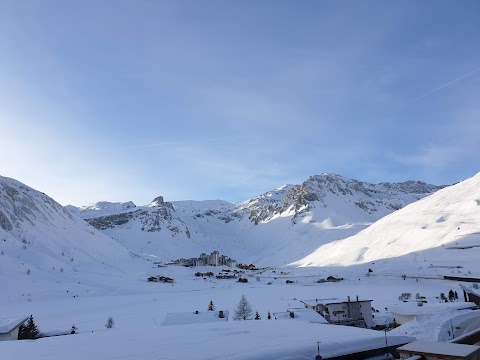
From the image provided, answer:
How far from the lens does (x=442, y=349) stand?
→ 6074mm

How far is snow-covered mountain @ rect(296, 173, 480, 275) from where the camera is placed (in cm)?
7456

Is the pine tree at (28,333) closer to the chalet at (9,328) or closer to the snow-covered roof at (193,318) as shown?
the chalet at (9,328)

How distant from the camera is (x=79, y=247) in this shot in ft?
297

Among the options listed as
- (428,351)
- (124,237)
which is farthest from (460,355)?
(124,237)

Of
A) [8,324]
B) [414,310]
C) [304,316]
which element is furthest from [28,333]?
[414,310]

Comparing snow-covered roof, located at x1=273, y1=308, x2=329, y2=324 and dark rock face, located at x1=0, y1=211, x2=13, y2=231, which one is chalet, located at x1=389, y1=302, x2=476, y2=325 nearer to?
snow-covered roof, located at x1=273, y1=308, x2=329, y2=324

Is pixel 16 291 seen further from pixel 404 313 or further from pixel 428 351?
pixel 428 351

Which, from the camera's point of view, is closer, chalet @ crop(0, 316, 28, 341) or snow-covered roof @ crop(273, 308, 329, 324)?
chalet @ crop(0, 316, 28, 341)

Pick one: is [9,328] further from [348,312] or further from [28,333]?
[348,312]

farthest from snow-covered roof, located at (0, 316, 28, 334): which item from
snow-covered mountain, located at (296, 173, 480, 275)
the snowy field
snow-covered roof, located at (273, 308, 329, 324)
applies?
snow-covered mountain, located at (296, 173, 480, 275)

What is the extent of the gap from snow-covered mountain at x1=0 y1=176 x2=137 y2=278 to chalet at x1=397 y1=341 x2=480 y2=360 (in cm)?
6597

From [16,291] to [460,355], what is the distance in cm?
6061

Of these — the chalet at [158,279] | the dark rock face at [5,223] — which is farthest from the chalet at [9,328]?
the dark rock face at [5,223]

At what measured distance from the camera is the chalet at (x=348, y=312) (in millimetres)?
36609
